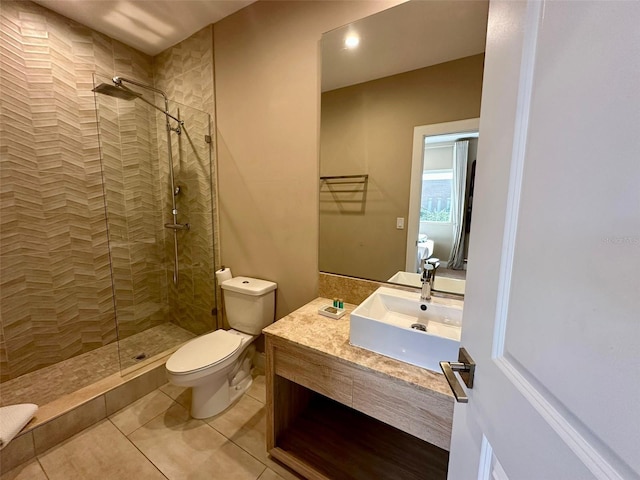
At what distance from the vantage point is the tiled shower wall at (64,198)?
1810 millimetres

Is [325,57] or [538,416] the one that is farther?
[325,57]

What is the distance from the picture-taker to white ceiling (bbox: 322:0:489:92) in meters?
1.20

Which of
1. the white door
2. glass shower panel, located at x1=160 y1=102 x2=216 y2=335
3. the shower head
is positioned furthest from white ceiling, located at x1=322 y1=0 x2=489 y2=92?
the shower head

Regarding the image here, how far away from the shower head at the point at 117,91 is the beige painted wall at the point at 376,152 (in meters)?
1.64

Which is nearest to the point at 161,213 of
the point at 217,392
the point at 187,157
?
the point at 187,157

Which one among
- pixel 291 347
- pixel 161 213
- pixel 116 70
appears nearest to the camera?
pixel 291 347

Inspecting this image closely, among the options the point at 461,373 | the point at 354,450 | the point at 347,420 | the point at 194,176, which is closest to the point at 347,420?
the point at 347,420

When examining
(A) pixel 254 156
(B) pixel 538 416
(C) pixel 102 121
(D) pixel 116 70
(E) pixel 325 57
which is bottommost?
(B) pixel 538 416

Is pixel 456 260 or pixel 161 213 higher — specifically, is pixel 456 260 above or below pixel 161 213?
below

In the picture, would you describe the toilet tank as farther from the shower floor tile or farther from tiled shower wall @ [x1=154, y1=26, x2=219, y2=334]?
the shower floor tile

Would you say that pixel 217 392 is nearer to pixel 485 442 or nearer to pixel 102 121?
pixel 485 442

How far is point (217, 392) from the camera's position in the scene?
1708 millimetres

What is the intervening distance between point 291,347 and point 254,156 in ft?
4.45

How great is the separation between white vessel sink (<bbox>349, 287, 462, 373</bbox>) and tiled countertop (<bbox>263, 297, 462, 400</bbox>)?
37 mm
